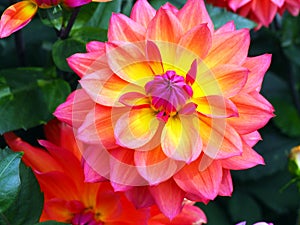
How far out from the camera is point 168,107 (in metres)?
0.67

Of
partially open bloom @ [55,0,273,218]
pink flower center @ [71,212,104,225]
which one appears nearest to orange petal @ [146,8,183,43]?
partially open bloom @ [55,0,273,218]

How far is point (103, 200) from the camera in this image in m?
0.75

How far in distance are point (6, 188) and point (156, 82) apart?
0.58 feet

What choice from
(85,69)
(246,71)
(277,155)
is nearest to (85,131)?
(85,69)

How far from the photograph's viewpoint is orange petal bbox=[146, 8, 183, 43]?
0.66 m

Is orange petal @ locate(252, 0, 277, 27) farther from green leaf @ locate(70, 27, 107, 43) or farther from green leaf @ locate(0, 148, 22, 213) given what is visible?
green leaf @ locate(0, 148, 22, 213)

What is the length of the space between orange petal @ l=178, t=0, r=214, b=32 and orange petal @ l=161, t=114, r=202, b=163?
0.10 meters

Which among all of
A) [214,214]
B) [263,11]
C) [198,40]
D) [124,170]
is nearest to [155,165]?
[124,170]

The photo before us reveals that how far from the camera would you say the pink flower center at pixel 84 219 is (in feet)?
2.46

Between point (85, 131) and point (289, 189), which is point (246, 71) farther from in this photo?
point (289, 189)

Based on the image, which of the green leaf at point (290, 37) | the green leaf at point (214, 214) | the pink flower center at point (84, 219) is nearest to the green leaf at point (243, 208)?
the green leaf at point (214, 214)

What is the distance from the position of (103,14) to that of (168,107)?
25cm

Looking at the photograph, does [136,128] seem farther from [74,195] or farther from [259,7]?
[259,7]

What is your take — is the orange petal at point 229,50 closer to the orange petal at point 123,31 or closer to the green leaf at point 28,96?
the orange petal at point 123,31
